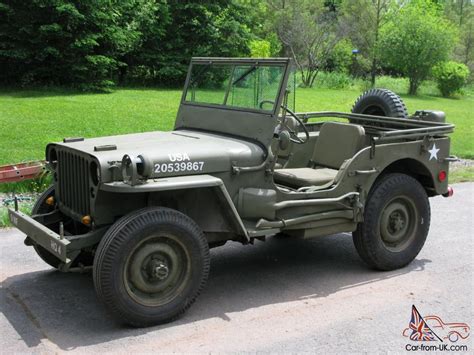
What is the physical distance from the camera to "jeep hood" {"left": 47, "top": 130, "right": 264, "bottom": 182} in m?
4.45

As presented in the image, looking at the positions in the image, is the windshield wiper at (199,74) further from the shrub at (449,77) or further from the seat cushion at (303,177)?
the shrub at (449,77)

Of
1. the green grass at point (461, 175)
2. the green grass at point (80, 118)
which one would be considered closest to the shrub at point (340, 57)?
the green grass at point (80, 118)

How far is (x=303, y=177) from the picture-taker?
5656 mm

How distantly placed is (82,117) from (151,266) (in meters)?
9.53

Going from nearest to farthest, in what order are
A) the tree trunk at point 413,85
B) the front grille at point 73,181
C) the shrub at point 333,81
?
the front grille at point 73,181 < the tree trunk at point 413,85 < the shrub at point 333,81

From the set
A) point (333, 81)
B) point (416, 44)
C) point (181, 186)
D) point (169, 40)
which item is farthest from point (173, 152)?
point (416, 44)

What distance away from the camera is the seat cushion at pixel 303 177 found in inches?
220

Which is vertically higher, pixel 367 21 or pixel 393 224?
pixel 367 21

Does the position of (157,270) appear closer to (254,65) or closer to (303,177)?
(303,177)

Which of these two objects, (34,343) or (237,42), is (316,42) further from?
(34,343)

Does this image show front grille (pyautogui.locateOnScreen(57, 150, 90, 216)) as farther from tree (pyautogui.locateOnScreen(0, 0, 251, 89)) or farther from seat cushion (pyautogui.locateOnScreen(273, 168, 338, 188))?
tree (pyautogui.locateOnScreen(0, 0, 251, 89))

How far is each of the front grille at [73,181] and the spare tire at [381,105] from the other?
12.1ft

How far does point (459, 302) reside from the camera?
501cm

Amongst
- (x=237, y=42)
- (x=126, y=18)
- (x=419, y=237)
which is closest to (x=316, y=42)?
(x=237, y=42)
